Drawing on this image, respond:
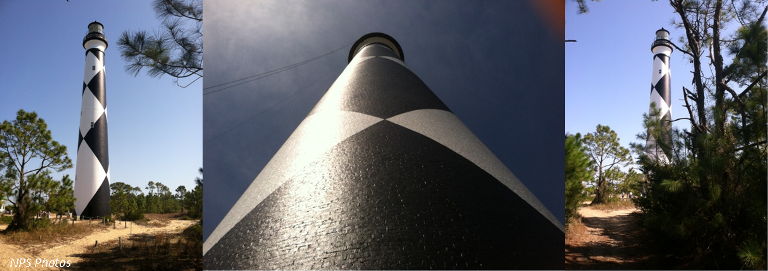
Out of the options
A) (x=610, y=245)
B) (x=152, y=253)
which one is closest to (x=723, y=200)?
(x=610, y=245)

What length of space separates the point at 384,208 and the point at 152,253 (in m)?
2.49

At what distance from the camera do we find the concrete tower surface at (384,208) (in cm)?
111

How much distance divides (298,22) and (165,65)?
141 cm

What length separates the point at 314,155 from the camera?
5.35 ft

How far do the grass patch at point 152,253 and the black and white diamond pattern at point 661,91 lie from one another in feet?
15.4

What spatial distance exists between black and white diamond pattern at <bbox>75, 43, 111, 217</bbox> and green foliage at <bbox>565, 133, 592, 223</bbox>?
199 inches

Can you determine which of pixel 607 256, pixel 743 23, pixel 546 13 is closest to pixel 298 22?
pixel 546 13

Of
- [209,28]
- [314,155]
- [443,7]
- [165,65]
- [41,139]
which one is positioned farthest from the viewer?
[443,7]

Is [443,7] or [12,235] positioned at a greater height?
[443,7]

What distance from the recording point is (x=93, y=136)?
152 inches

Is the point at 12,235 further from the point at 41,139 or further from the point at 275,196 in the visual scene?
the point at 275,196

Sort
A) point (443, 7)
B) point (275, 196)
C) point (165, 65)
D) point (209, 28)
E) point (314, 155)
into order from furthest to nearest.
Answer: point (443, 7)
point (165, 65)
point (209, 28)
point (314, 155)
point (275, 196)

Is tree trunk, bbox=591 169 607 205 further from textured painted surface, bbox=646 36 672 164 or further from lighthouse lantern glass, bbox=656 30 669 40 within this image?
lighthouse lantern glass, bbox=656 30 669 40

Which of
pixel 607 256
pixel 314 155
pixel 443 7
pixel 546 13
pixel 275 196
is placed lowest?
pixel 607 256
